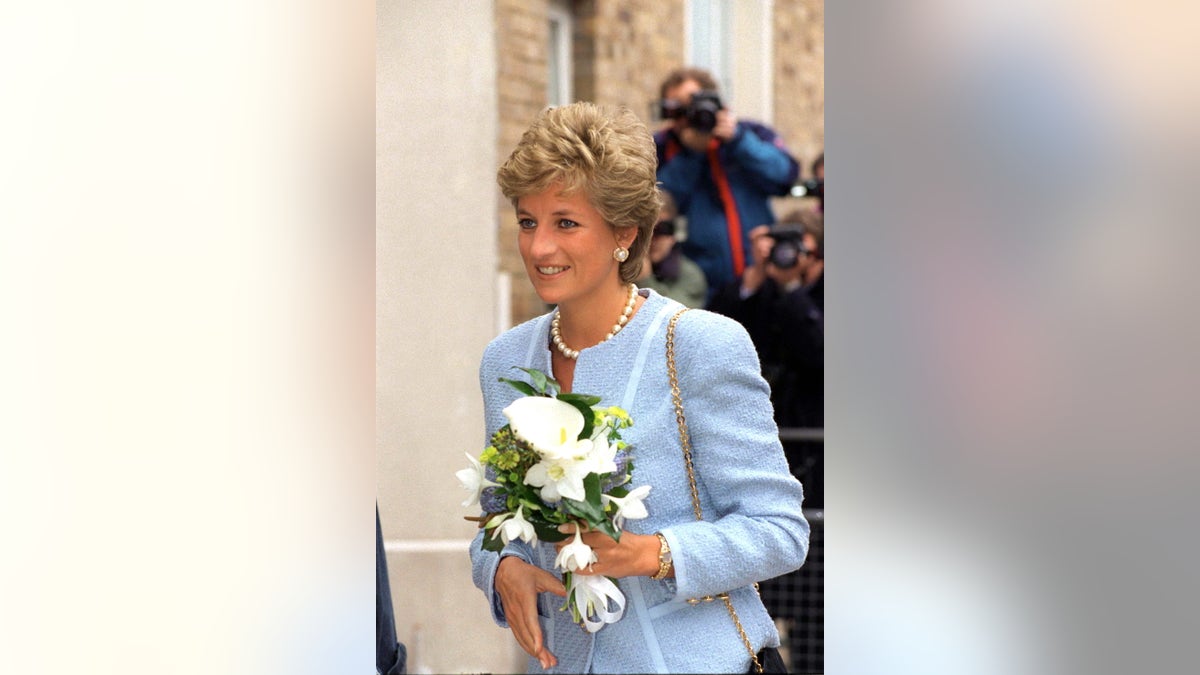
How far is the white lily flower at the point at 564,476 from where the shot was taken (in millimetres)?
1741

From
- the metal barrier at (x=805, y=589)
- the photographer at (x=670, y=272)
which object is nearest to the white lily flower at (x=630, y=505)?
the photographer at (x=670, y=272)

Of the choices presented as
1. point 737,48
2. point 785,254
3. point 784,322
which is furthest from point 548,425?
point 737,48

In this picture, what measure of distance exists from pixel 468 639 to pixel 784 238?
211 centimetres

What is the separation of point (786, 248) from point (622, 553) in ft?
7.56

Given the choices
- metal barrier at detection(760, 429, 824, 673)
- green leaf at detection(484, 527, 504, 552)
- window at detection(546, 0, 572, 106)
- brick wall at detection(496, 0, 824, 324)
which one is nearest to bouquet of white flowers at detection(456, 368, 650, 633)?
green leaf at detection(484, 527, 504, 552)

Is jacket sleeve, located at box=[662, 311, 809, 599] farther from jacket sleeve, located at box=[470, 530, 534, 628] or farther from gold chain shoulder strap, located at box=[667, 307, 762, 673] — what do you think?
jacket sleeve, located at box=[470, 530, 534, 628]

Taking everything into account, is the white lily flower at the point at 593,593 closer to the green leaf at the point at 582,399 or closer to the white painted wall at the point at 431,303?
the green leaf at the point at 582,399

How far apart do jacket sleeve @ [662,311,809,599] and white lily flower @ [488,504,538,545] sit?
0.66 feet

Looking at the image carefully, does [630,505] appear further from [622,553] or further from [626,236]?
[626,236]

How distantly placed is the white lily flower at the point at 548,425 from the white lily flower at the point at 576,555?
5.1 inches

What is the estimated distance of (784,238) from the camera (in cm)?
407

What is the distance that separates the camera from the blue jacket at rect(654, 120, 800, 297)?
404 cm
